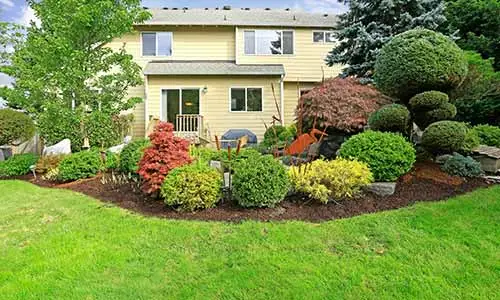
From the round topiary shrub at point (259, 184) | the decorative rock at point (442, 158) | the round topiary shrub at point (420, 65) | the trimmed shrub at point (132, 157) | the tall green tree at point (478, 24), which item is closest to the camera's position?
the round topiary shrub at point (259, 184)

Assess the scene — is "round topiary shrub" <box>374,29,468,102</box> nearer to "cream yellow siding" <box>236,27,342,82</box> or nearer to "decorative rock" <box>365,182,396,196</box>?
"decorative rock" <box>365,182,396,196</box>

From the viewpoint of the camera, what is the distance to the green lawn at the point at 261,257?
360cm

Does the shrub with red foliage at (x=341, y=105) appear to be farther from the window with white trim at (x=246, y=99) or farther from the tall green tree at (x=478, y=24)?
the window with white trim at (x=246, y=99)

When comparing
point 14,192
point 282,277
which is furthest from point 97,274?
point 14,192

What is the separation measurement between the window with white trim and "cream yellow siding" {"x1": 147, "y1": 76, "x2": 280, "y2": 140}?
8.0 inches

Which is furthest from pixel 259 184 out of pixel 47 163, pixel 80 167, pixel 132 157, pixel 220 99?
pixel 220 99

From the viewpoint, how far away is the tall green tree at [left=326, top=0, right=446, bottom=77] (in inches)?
424

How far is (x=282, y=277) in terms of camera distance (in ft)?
12.3

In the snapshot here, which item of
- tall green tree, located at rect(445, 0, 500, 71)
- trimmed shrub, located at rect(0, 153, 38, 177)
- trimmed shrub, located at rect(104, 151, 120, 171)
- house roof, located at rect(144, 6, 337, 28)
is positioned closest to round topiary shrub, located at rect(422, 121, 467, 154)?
trimmed shrub, located at rect(104, 151, 120, 171)

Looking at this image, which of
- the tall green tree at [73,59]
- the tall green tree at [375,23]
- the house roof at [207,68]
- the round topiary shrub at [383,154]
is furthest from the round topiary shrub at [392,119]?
the house roof at [207,68]

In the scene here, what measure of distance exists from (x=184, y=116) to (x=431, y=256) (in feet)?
42.0

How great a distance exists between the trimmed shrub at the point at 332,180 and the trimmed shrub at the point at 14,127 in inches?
432

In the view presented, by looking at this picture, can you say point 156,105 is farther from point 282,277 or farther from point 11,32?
point 282,277

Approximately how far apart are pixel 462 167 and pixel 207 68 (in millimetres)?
12475
